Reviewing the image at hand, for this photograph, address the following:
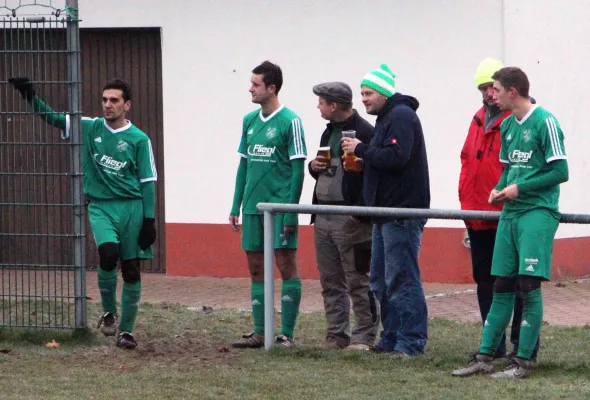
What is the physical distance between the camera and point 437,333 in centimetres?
963

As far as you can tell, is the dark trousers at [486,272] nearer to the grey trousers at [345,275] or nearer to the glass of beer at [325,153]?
the grey trousers at [345,275]

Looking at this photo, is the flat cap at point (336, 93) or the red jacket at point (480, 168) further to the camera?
the flat cap at point (336, 93)

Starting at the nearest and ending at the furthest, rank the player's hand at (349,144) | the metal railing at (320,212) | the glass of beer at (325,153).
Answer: the metal railing at (320,212) → the player's hand at (349,144) → the glass of beer at (325,153)

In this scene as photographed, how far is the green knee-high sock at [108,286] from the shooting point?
9.06 meters

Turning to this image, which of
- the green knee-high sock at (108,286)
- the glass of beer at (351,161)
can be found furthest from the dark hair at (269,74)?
the green knee-high sock at (108,286)

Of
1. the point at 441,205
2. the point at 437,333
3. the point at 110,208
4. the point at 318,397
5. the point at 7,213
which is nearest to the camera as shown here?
the point at 318,397

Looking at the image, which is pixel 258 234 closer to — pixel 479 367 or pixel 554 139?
pixel 479 367

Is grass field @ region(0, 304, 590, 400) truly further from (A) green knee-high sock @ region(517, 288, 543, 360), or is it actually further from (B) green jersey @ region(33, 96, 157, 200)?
(B) green jersey @ region(33, 96, 157, 200)

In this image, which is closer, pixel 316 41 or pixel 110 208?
pixel 110 208

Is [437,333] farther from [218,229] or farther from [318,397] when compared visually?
[218,229]

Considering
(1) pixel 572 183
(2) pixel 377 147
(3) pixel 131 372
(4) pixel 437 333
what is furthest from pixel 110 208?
(1) pixel 572 183

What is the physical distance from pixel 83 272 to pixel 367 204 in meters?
2.24

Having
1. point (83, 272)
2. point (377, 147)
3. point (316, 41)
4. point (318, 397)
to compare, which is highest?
point (316, 41)

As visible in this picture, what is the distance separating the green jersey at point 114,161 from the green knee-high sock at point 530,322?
9.87 ft
